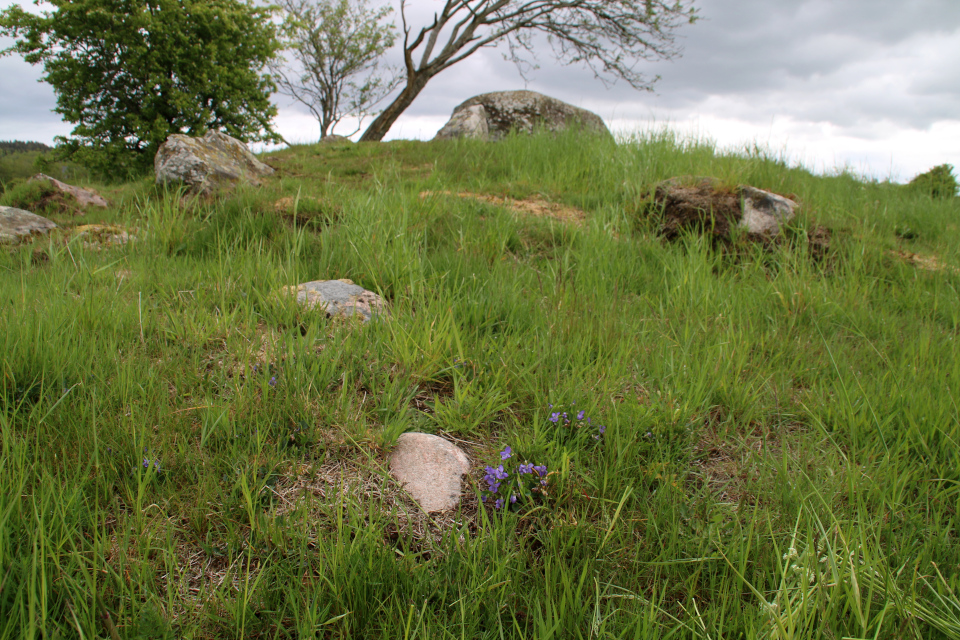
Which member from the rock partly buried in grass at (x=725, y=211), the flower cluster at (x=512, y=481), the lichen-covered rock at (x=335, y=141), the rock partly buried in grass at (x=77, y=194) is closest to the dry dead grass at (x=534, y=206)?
the rock partly buried in grass at (x=725, y=211)

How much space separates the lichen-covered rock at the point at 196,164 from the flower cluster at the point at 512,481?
4.75m

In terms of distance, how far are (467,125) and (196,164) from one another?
706 centimetres

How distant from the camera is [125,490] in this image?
158 centimetres

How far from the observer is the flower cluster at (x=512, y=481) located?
168 cm

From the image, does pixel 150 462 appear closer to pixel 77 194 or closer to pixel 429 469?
pixel 429 469

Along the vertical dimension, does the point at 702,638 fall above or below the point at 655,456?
below

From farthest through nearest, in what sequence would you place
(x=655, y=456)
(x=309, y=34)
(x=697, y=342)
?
(x=309, y=34) < (x=697, y=342) < (x=655, y=456)

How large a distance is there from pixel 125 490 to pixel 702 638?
170 cm

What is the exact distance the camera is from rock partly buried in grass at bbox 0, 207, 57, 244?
13.8 ft

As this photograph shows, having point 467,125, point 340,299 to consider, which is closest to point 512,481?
point 340,299

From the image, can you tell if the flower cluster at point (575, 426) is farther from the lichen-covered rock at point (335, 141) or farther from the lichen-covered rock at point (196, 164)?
the lichen-covered rock at point (335, 141)

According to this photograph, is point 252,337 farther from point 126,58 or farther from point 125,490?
point 126,58

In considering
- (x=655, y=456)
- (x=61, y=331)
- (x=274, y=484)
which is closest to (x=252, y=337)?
(x=61, y=331)

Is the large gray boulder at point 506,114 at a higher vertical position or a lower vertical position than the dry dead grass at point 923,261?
higher
